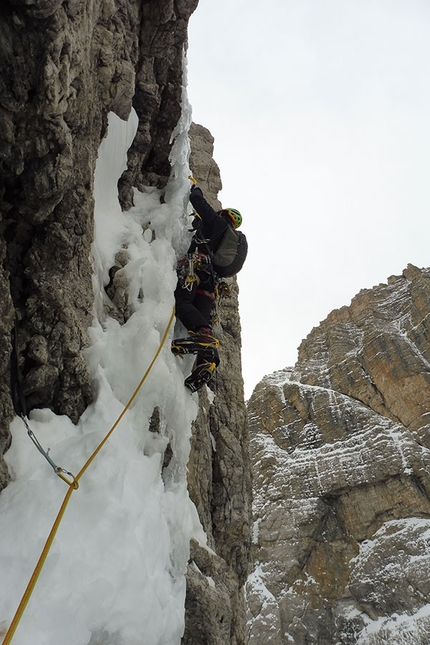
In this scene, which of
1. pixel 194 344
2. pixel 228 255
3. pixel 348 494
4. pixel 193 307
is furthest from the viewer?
pixel 348 494

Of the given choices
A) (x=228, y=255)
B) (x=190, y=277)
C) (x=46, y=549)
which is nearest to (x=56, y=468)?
(x=46, y=549)

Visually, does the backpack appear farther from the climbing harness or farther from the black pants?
the black pants

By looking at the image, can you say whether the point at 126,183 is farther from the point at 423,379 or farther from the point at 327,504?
the point at 423,379

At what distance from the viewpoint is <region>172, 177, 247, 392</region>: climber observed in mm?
4823

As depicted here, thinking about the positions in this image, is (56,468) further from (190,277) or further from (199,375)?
(190,277)

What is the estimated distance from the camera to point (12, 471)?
264 cm

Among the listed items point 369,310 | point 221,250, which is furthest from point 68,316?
point 369,310

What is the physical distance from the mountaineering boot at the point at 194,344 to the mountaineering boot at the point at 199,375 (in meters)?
0.11

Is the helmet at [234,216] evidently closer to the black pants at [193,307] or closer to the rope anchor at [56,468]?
the black pants at [193,307]

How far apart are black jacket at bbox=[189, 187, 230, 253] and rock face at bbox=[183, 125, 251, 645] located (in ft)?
6.17

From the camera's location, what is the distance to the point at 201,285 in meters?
5.50

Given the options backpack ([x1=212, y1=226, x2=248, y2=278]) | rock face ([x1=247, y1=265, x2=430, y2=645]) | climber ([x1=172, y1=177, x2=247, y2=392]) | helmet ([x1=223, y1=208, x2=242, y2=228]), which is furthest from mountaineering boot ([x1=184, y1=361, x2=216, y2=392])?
rock face ([x1=247, y1=265, x2=430, y2=645])

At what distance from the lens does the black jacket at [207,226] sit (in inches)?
227

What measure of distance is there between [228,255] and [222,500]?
3.21 meters
